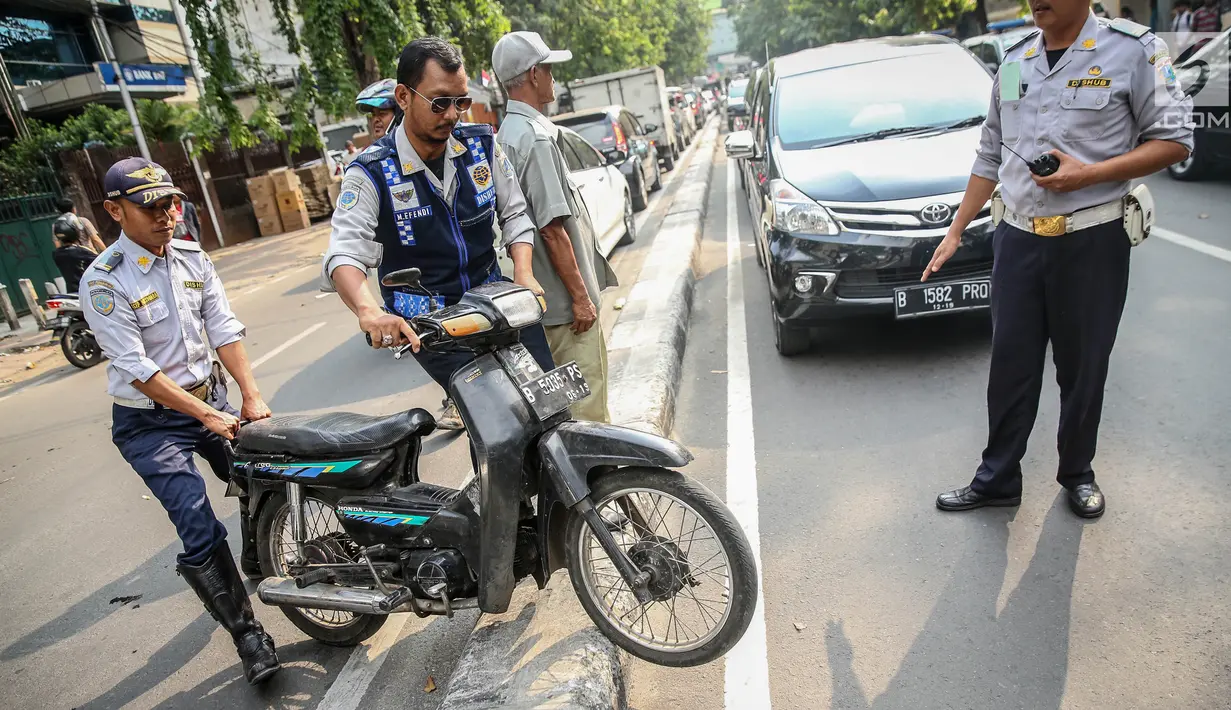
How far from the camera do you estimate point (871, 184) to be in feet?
15.6

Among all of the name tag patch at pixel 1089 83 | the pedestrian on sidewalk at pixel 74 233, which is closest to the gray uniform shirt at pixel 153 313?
the name tag patch at pixel 1089 83

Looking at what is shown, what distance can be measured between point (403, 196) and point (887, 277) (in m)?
2.96

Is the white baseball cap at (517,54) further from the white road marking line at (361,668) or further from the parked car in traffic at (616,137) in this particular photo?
the parked car in traffic at (616,137)

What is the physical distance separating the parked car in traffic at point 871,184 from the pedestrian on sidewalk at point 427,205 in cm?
237

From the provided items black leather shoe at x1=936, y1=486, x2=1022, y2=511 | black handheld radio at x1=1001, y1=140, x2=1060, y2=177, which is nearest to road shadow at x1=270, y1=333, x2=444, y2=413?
black leather shoe at x1=936, y1=486, x2=1022, y2=511

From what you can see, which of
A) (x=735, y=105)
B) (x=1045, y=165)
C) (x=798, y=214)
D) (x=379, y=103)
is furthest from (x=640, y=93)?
(x=1045, y=165)

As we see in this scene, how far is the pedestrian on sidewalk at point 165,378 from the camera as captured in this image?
2852 millimetres

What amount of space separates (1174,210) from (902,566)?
6689 mm

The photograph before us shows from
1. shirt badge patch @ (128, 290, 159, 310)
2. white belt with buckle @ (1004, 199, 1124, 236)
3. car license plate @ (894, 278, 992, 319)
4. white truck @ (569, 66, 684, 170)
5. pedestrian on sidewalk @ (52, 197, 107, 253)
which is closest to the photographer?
white belt with buckle @ (1004, 199, 1124, 236)

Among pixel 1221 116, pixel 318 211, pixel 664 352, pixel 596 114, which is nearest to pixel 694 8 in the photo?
pixel 318 211

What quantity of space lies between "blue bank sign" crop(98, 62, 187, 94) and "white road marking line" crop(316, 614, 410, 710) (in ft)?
68.0

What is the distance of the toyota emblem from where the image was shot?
14.8 feet

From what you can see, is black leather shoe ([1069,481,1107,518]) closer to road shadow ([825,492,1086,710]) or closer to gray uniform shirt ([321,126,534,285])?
road shadow ([825,492,1086,710])

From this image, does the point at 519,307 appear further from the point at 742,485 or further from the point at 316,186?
the point at 316,186
